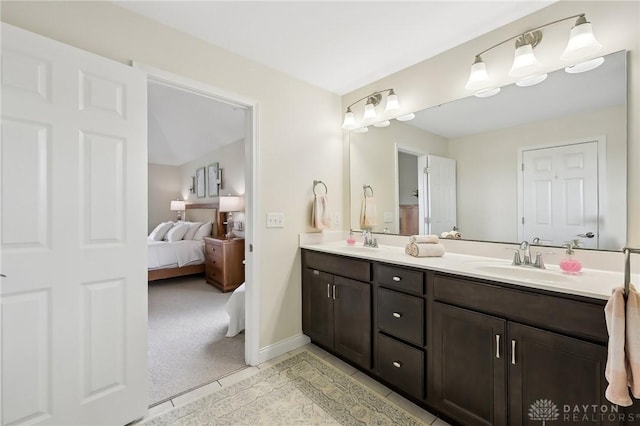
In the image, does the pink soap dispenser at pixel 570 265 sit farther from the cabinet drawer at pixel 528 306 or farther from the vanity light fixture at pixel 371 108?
the vanity light fixture at pixel 371 108

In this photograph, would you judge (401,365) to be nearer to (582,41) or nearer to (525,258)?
(525,258)

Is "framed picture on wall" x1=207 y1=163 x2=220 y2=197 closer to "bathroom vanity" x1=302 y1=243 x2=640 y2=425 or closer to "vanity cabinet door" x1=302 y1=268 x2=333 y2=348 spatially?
"vanity cabinet door" x1=302 y1=268 x2=333 y2=348

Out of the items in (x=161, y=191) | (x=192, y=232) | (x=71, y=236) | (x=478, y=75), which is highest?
(x=478, y=75)

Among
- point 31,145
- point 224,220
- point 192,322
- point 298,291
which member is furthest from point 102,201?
point 224,220

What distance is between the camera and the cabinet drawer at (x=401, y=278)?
1650mm

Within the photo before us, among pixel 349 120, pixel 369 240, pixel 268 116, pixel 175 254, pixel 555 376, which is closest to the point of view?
pixel 555 376

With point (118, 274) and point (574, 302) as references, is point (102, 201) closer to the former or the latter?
point (118, 274)

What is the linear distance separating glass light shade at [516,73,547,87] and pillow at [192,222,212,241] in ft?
16.3

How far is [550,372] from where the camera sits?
1.19 m

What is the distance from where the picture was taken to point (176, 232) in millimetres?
5031

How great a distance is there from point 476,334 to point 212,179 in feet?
17.3

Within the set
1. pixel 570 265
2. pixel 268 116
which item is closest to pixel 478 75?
pixel 570 265

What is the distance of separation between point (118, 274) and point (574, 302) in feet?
7.25

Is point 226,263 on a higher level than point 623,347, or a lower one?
lower
